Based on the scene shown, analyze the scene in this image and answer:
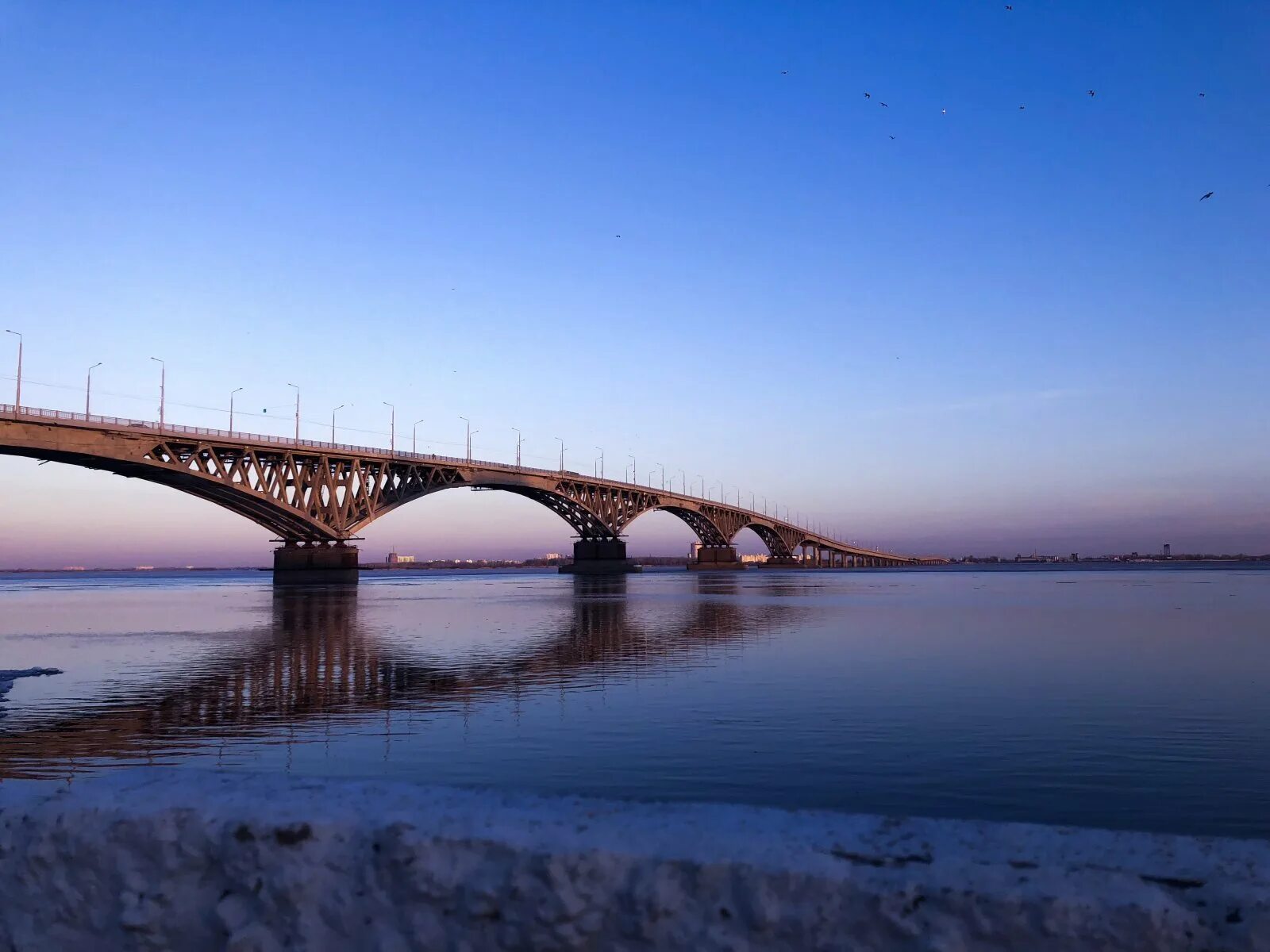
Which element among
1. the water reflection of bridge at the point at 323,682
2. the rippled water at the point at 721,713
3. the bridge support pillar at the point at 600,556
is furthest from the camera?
the bridge support pillar at the point at 600,556

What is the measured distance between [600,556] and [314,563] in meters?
56.0

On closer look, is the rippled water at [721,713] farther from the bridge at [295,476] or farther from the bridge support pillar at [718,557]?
the bridge support pillar at [718,557]

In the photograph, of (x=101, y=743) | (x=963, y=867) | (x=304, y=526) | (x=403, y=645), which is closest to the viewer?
(x=963, y=867)

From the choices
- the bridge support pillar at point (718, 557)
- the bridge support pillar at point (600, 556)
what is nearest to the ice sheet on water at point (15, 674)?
the bridge support pillar at point (600, 556)

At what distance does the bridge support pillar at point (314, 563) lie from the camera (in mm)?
90812

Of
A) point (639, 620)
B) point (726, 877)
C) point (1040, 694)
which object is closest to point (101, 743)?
point (726, 877)

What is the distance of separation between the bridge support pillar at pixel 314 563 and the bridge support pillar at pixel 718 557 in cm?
10146

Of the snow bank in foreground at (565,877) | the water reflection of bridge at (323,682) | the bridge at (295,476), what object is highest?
the bridge at (295,476)

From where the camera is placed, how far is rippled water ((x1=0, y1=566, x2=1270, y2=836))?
Answer: 898 cm

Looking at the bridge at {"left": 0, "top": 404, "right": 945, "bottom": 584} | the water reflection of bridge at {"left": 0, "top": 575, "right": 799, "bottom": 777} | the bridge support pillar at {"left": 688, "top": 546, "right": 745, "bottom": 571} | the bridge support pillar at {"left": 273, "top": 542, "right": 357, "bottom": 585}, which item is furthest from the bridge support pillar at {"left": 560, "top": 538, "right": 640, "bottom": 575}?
the water reflection of bridge at {"left": 0, "top": 575, "right": 799, "bottom": 777}

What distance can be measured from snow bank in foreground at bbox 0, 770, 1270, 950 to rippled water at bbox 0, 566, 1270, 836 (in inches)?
19.1

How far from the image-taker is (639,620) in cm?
3594

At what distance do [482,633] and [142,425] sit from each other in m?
53.4

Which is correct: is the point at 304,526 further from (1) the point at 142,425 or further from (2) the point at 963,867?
(2) the point at 963,867
